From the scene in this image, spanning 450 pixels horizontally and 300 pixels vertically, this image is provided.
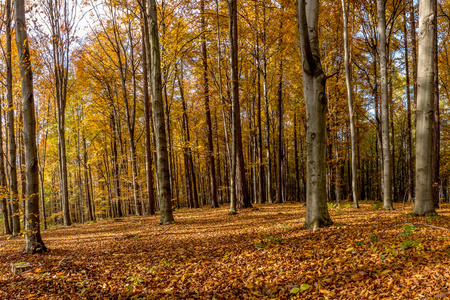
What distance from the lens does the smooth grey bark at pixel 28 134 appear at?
551cm

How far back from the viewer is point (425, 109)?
5324 mm

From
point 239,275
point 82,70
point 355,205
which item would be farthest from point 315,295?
point 82,70

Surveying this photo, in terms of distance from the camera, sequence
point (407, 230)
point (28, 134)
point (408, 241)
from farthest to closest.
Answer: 1. point (28, 134)
2. point (407, 230)
3. point (408, 241)

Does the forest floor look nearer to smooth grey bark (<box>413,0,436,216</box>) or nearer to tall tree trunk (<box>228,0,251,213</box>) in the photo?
smooth grey bark (<box>413,0,436,216</box>)

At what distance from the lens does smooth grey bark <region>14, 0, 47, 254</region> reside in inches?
217

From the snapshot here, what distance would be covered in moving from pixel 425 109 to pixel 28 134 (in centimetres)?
878

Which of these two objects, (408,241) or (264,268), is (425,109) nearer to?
(408,241)

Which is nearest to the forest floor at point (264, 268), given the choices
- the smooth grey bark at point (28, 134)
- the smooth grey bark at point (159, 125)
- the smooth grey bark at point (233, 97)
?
the smooth grey bark at point (28, 134)

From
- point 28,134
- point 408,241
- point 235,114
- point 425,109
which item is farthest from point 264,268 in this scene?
point 235,114

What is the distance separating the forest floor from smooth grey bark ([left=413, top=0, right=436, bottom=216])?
1.76ft

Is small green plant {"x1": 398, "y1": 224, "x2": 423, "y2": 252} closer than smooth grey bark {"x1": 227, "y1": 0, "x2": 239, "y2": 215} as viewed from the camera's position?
Yes

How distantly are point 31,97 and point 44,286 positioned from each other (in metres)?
4.13

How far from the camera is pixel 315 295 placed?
284 centimetres

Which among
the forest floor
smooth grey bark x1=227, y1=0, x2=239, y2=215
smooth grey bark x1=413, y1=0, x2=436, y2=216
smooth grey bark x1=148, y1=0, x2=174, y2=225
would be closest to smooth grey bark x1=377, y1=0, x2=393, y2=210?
smooth grey bark x1=413, y1=0, x2=436, y2=216
